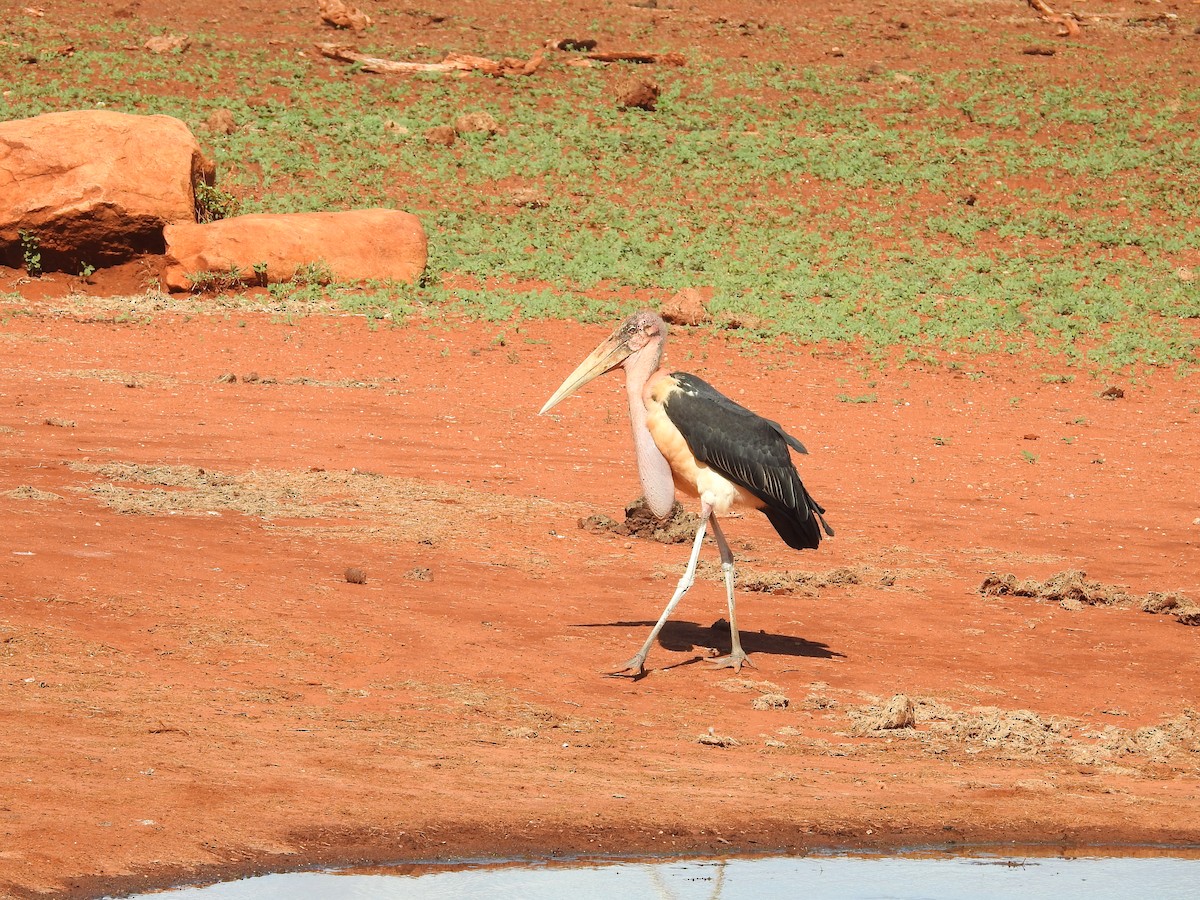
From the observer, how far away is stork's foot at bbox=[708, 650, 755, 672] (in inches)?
293

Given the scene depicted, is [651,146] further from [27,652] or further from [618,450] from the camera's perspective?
[27,652]

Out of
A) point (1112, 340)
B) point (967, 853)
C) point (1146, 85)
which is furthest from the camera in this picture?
point (1146, 85)

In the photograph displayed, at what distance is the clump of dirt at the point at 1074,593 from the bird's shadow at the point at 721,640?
5.80 feet

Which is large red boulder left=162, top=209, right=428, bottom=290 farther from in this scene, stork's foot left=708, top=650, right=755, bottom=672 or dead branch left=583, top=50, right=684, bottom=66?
stork's foot left=708, top=650, right=755, bottom=672

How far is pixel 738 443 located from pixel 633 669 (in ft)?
3.89

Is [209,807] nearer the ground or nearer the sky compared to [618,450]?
nearer the sky

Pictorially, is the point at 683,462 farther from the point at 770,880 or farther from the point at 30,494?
the point at 30,494

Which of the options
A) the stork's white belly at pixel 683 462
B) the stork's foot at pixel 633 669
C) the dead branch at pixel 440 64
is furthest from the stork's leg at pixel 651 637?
the dead branch at pixel 440 64

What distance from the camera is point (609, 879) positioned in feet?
16.3

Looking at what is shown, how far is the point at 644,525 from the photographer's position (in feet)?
33.4

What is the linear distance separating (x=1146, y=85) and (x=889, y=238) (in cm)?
1072

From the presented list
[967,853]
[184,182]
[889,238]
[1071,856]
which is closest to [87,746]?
[967,853]

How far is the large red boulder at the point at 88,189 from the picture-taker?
63.2 ft

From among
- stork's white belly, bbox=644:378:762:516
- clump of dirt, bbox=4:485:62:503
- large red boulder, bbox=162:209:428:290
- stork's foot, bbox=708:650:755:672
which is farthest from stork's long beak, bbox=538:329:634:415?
large red boulder, bbox=162:209:428:290
